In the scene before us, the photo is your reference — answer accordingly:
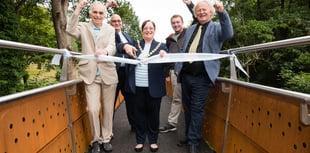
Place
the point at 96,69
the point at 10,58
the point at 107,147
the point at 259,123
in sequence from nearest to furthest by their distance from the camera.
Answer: the point at 259,123, the point at 96,69, the point at 107,147, the point at 10,58

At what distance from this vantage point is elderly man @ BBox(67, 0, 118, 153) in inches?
145


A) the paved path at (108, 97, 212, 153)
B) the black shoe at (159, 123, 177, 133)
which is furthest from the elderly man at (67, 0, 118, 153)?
the black shoe at (159, 123, 177, 133)

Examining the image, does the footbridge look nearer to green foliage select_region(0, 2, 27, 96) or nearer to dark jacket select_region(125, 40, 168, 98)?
dark jacket select_region(125, 40, 168, 98)

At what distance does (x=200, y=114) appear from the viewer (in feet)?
12.0

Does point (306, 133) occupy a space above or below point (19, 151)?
above

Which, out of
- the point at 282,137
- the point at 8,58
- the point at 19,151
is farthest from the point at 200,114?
the point at 8,58

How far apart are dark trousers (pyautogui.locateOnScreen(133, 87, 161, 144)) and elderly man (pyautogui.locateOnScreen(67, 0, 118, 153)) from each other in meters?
0.39

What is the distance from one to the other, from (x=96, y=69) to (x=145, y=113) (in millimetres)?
927

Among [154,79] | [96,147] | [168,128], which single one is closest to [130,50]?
[154,79]

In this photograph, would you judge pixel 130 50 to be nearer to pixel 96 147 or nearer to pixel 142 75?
pixel 142 75

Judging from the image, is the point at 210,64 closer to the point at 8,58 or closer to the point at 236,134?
the point at 236,134

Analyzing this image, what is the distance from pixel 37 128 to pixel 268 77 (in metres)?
17.4

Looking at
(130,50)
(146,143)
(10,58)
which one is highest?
(130,50)

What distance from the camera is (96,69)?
12.2 feet
